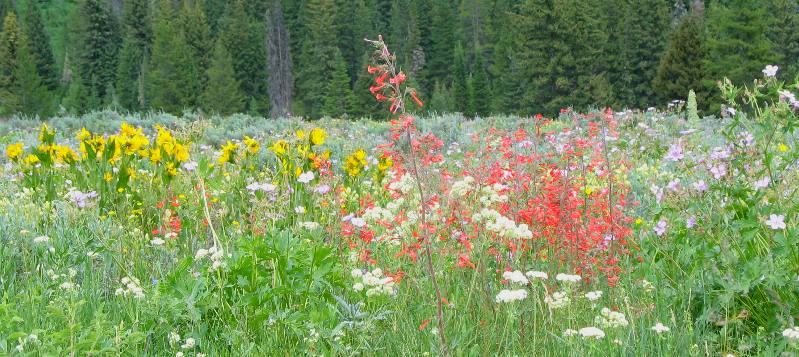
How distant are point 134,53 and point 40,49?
12.8 m

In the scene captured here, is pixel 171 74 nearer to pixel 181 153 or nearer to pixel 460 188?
pixel 181 153

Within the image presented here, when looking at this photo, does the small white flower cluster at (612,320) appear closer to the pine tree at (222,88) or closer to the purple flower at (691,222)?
the purple flower at (691,222)

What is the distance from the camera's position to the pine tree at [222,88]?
77125 mm

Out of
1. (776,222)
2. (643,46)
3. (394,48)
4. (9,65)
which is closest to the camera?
(776,222)

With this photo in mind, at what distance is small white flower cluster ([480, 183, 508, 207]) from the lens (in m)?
3.14

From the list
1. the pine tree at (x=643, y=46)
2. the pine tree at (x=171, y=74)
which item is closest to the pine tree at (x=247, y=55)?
the pine tree at (x=171, y=74)

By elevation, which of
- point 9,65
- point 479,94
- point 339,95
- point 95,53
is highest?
point 95,53

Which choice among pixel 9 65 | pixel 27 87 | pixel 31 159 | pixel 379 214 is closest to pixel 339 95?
pixel 27 87

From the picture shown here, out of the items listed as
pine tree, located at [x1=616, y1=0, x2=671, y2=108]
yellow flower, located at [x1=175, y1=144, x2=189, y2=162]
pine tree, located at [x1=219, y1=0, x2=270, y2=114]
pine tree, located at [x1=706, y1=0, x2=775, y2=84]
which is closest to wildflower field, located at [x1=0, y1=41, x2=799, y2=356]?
yellow flower, located at [x1=175, y1=144, x2=189, y2=162]

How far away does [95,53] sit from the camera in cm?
8331

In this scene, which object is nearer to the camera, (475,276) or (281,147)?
(475,276)

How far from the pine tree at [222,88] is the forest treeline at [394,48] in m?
0.14

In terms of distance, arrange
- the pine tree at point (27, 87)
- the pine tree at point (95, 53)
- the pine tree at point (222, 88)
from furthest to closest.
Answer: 1. the pine tree at point (95, 53)
2. the pine tree at point (222, 88)
3. the pine tree at point (27, 87)

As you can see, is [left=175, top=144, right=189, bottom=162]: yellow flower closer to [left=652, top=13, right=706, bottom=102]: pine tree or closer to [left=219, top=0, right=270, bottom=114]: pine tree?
[left=652, top=13, right=706, bottom=102]: pine tree
